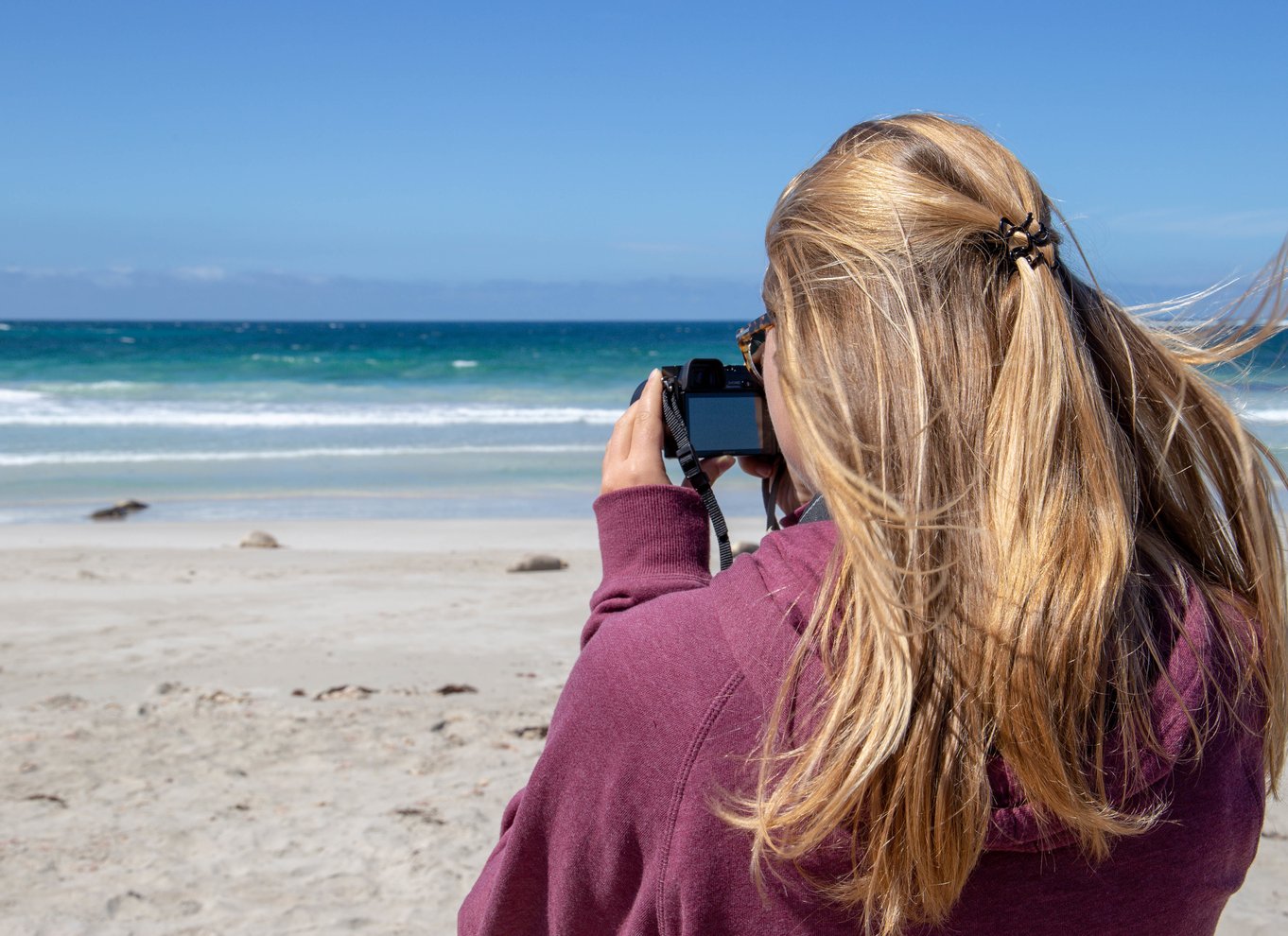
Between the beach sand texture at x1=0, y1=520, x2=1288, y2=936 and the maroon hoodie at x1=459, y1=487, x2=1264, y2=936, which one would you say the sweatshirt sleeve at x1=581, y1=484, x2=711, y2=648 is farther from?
the beach sand texture at x1=0, y1=520, x2=1288, y2=936

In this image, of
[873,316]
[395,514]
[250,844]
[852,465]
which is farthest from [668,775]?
[395,514]


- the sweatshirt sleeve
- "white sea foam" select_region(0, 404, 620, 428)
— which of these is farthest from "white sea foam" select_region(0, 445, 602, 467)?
the sweatshirt sleeve

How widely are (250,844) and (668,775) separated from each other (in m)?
2.74

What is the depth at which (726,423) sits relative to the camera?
150 centimetres

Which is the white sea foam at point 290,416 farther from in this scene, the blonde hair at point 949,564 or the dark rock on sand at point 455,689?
the blonde hair at point 949,564

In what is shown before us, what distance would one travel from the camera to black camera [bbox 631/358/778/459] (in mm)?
1475

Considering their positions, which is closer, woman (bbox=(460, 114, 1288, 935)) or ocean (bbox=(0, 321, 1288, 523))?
woman (bbox=(460, 114, 1288, 935))

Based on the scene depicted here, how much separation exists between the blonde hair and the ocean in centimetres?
51

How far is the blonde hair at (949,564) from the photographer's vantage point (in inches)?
36.5

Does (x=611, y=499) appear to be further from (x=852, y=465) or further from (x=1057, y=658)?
(x=1057, y=658)

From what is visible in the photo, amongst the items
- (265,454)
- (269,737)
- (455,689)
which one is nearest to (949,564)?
(269,737)

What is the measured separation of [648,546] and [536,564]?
6.17m

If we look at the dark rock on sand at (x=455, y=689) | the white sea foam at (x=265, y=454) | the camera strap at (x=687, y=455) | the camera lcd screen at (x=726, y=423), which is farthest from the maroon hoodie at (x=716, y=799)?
the white sea foam at (x=265, y=454)

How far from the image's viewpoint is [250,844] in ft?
10.7
